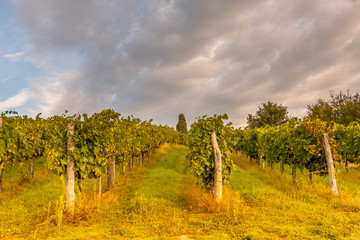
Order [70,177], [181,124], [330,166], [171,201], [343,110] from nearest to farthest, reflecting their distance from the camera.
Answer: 1. [70,177]
2. [171,201]
3. [330,166]
4. [343,110]
5. [181,124]

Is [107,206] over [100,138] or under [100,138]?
under

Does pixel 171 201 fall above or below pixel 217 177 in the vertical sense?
below

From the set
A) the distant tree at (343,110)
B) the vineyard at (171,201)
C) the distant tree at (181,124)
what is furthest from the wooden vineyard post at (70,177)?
the distant tree at (181,124)

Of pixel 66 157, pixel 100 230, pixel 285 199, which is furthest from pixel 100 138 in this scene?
pixel 285 199

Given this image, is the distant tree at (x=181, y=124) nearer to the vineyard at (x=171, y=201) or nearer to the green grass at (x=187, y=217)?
the vineyard at (x=171, y=201)

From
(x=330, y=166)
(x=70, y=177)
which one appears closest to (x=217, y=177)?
(x=70, y=177)

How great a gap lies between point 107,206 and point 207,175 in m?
4.30

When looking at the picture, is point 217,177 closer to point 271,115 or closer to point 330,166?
point 330,166

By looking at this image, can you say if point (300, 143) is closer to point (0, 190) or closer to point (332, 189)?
point (332, 189)

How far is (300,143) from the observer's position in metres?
11.3

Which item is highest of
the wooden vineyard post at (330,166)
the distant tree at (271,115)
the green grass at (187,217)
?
the distant tree at (271,115)

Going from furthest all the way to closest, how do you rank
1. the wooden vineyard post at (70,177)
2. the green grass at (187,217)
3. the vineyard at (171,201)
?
the wooden vineyard post at (70,177) → the vineyard at (171,201) → the green grass at (187,217)

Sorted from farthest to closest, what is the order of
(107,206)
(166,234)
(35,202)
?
(35,202), (107,206), (166,234)

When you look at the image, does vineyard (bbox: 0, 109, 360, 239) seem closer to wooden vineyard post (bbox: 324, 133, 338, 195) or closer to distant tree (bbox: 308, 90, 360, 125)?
wooden vineyard post (bbox: 324, 133, 338, 195)
